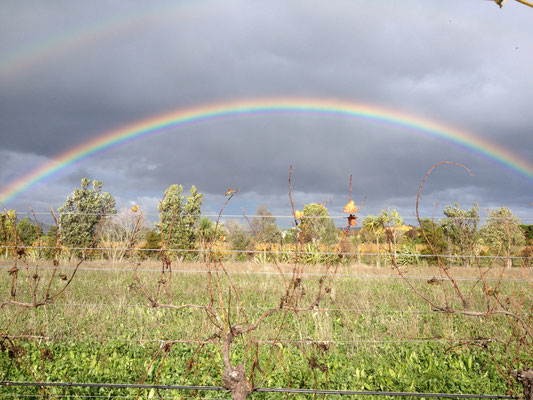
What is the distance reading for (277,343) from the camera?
370 cm

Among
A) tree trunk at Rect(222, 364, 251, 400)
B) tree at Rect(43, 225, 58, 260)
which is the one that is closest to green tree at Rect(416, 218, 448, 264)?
tree trunk at Rect(222, 364, 251, 400)

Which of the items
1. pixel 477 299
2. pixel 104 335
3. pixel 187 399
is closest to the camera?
pixel 187 399

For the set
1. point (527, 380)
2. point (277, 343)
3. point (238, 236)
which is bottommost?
point (277, 343)

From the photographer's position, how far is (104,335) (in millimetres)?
3984

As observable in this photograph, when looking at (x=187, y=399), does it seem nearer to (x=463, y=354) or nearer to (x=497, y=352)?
(x=463, y=354)

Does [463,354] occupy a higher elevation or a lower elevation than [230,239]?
lower

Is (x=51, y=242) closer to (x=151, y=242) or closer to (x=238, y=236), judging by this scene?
(x=151, y=242)

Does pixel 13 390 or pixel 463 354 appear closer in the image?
pixel 13 390

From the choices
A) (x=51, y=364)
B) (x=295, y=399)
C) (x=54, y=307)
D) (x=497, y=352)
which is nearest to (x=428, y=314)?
(x=497, y=352)

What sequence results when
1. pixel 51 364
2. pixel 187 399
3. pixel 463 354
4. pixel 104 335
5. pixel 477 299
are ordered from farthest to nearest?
pixel 477 299 < pixel 104 335 < pixel 463 354 < pixel 51 364 < pixel 187 399

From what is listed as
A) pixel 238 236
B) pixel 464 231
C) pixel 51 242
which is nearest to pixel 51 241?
pixel 51 242

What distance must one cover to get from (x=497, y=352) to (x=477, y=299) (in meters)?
1.88

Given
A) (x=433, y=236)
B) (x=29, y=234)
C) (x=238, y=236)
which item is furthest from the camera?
(x=29, y=234)

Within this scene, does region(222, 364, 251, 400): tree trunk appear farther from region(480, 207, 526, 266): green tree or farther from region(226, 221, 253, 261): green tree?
region(226, 221, 253, 261): green tree
